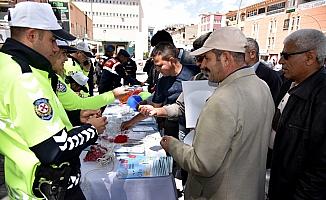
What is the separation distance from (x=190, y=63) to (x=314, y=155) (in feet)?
4.94

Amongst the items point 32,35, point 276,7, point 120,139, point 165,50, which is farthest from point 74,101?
point 276,7

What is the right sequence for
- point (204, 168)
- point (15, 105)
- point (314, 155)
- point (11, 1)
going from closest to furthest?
point (15, 105) → point (204, 168) → point (314, 155) → point (11, 1)

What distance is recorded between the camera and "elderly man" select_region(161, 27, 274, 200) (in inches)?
47.4

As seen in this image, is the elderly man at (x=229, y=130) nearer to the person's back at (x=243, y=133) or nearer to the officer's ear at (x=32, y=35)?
the person's back at (x=243, y=133)

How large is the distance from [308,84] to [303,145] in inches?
14.1

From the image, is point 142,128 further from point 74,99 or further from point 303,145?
point 303,145

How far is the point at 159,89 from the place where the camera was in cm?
266

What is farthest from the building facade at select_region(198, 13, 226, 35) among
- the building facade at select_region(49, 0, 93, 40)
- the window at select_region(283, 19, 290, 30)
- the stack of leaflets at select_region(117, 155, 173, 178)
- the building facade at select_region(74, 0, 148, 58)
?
the stack of leaflets at select_region(117, 155, 173, 178)

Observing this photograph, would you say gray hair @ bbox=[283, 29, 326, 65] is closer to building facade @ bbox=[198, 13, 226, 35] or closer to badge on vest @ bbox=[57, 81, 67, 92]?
badge on vest @ bbox=[57, 81, 67, 92]

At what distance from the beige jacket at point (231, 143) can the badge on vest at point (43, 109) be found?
0.68 metres

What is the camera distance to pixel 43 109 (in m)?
1.03

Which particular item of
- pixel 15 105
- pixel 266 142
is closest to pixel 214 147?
pixel 266 142

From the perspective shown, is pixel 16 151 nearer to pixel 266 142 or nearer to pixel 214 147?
pixel 214 147

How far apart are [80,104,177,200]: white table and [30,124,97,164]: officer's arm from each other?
0.60 metres
